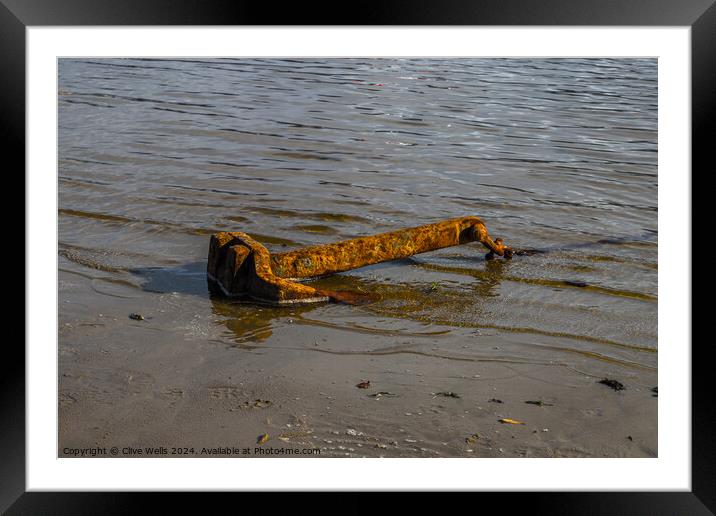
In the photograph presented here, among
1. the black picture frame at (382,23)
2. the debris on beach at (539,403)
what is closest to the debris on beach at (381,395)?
the debris on beach at (539,403)

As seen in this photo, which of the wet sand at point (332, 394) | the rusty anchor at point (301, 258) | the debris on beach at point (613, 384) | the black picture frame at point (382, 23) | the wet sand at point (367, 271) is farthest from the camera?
the rusty anchor at point (301, 258)

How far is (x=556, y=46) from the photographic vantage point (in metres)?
3.38

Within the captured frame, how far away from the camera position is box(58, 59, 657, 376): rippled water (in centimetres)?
526

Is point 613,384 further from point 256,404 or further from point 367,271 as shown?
point 367,271

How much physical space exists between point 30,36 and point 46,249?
85 cm

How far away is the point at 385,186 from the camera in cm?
873

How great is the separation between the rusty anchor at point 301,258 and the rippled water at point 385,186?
0.17m

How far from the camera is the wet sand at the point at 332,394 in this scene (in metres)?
3.56

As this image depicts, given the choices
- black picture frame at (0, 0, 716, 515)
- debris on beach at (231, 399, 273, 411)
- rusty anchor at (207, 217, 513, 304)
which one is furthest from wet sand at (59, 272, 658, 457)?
black picture frame at (0, 0, 716, 515)

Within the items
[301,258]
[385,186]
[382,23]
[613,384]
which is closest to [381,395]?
[613,384]

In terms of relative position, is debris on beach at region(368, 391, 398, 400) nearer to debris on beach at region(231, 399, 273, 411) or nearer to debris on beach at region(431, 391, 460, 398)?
debris on beach at region(431, 391, 460, 398)

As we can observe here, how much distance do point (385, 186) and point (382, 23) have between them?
5.68 m

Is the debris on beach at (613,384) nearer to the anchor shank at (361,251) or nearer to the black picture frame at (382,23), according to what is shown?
the black picture frame at (382,23)

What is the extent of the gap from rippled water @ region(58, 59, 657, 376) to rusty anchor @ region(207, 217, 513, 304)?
0.55ft
